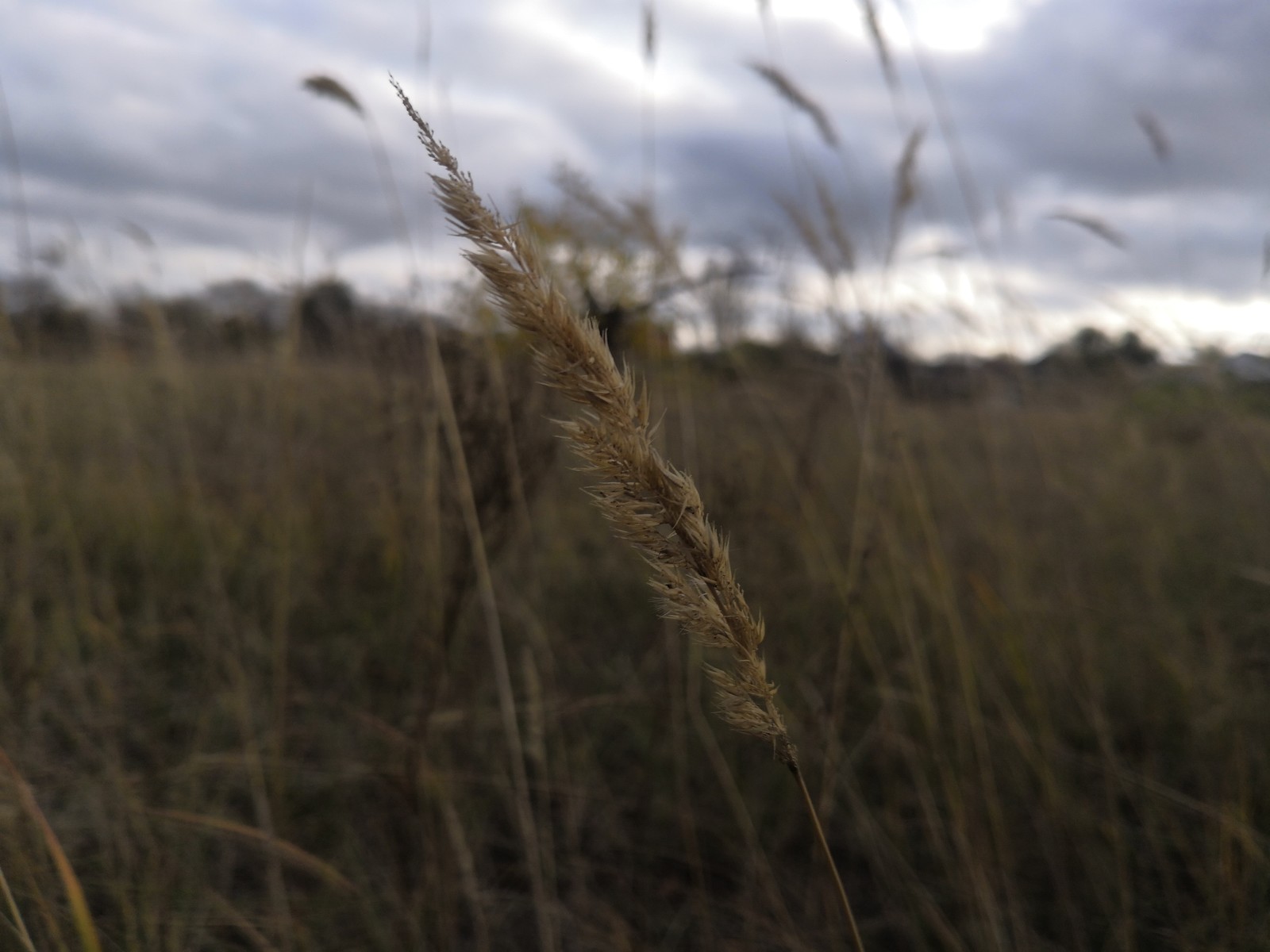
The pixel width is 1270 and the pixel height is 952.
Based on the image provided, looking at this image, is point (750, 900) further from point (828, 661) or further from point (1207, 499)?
point (1207, 499)

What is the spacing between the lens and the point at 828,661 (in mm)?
2066

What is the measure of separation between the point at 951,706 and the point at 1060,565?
0.96 m

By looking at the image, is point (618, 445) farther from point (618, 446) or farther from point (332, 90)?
point (332, 90)

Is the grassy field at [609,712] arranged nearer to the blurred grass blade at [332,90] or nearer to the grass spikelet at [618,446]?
the blurred grass blade at [332,90]

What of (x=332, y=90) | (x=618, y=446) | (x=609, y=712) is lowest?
(x=609, y=712)

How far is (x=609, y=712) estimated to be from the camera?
2057mm

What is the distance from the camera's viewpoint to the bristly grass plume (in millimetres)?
448

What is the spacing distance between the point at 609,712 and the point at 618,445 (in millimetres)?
1710

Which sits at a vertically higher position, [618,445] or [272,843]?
[618,445]

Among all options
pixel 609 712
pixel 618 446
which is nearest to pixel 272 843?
pixel 609 712

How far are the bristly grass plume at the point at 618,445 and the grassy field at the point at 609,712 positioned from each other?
2.66ft

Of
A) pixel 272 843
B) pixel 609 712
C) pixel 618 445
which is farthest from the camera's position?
pixel 609 712

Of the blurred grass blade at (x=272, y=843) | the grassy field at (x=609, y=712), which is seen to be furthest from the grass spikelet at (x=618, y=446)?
the blurred grass blade at (x=272, y=843)

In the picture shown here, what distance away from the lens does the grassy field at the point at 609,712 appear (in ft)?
4.59
